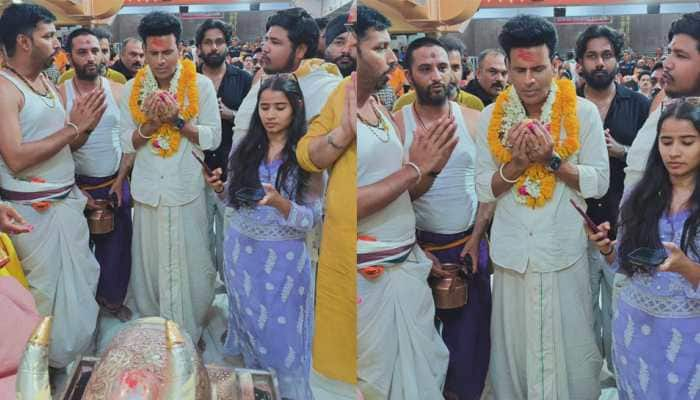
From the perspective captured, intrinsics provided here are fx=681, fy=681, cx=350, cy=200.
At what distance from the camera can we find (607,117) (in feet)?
3.71

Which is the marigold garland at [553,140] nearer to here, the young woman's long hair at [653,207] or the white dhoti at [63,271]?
the young woman's long hair at [653,207]

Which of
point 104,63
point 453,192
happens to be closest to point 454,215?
point 453,192

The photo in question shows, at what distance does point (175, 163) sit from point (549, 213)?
725 mm

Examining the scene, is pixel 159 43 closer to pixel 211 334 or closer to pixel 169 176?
pixel 169 176

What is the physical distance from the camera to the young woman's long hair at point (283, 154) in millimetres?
1312

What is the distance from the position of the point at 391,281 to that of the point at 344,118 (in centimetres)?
33

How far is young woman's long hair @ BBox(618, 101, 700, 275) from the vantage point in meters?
0.99

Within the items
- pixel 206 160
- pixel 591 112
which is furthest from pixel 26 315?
pixel 591 112

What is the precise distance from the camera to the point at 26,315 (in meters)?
1.43

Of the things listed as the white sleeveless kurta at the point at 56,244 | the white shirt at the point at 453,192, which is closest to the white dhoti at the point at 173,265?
the white sleeveless kurta at the point at 56,244

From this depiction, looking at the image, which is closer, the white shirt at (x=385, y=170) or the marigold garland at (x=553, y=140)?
the marigold garland at (x=553, y=140)

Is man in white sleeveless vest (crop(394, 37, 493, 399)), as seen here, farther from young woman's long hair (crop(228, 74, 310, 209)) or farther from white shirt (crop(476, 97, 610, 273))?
young woman's long hair (crop(228, 74, 310, 209))

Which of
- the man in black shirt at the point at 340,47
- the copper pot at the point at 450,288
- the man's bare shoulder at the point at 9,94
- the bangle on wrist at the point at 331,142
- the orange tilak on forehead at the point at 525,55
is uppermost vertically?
the man in black shirt at the point at 340,47

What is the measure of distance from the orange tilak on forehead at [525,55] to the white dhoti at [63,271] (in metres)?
0.89
